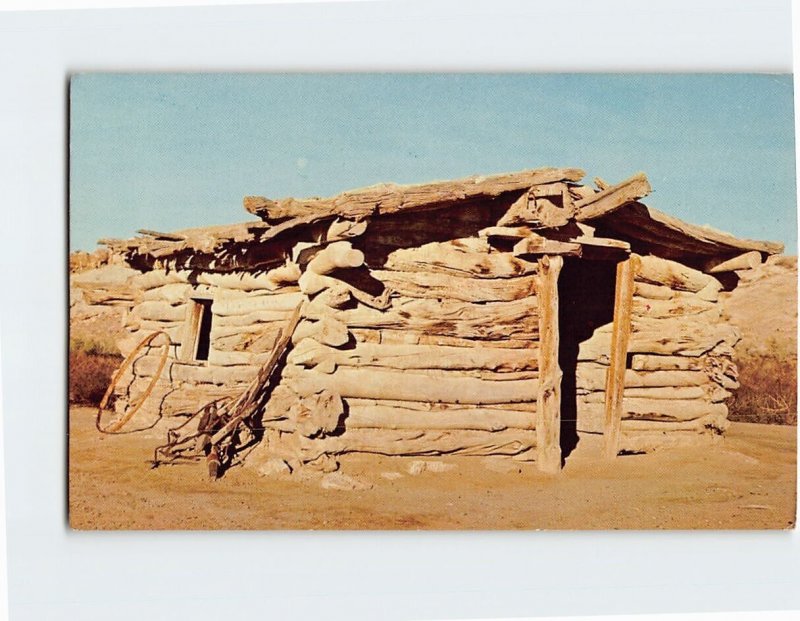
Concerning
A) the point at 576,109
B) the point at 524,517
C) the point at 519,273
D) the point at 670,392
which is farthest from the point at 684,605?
the point at 576,109

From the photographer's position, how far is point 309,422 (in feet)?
29.8

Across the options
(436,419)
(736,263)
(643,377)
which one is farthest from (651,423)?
(436,419)

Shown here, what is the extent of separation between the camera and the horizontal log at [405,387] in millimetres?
9203

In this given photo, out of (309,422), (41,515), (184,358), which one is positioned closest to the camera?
(41,515)

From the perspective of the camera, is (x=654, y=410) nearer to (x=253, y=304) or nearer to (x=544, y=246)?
(x=544, y=246)

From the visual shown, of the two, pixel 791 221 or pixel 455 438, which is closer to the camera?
pixel 791 221

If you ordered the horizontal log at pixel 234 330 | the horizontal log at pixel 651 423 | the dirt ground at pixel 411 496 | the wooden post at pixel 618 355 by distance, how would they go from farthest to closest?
the horizontal log at pixel 651 423
the wooden post at pixel 618 355
the horizontal log at pixel 234 330
the dirt ground at pixel 411 496

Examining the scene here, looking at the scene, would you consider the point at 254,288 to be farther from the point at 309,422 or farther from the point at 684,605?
the point at 684,605

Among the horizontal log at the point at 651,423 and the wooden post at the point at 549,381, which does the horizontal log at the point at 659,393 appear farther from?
the wooden post at the point at 549,381

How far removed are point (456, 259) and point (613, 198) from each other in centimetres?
167

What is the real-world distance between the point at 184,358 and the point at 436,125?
3583 millimetres

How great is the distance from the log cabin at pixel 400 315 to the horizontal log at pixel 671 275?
323 mm

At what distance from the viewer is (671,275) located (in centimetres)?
1030

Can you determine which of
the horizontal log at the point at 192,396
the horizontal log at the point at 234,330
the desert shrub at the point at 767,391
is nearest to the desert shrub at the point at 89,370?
the horizontal log at the point at 192,396
